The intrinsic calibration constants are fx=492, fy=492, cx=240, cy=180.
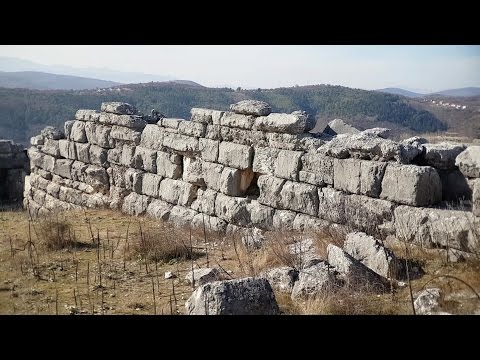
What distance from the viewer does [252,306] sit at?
486 cm

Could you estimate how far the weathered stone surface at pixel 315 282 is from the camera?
549 cm

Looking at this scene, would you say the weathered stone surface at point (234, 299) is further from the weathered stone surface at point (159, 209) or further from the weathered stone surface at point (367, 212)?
the weathered stone surface at point (159, 209)

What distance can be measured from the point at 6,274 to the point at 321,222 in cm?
488

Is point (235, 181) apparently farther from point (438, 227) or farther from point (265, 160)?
point (438, 227)

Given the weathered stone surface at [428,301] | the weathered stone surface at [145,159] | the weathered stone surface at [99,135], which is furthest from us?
the weathered stone surface at [99,135]

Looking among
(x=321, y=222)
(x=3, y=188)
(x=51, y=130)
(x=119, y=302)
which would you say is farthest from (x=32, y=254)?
(x=3, y=188)

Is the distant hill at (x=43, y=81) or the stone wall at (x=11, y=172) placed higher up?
the distant hill at (x=43, y=81)

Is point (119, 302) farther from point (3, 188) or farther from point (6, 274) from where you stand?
point (3, 188)

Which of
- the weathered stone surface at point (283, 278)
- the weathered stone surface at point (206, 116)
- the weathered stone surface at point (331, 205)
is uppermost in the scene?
the weathered stone surface at point (206, 116)

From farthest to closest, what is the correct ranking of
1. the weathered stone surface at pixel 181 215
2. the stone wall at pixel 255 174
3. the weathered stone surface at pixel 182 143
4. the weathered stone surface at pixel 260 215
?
the weathered stone surface at pixel 182 143
the weathered stone surface at pixel 181 215
the weathered stone surface at pixel 260 215
the stone wall at pixel 255 174

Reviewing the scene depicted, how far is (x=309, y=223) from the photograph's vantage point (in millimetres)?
8188

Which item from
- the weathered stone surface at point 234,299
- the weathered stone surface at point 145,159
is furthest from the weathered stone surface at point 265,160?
the weathered stone surface at point 234,299

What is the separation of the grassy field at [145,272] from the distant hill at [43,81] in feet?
215

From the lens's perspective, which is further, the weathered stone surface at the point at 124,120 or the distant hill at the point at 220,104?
the distant hill at the point at 220,104
